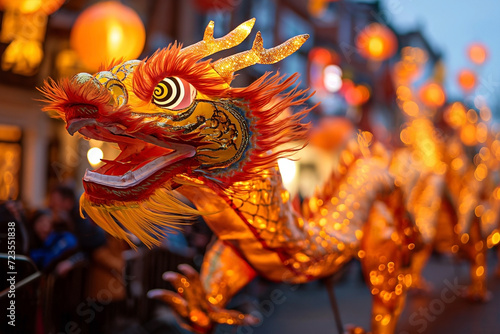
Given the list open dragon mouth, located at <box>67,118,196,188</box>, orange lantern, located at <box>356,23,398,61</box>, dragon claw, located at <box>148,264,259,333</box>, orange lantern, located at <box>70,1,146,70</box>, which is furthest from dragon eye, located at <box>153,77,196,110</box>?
orange lantern, located at <box>356,23,398,61</box>

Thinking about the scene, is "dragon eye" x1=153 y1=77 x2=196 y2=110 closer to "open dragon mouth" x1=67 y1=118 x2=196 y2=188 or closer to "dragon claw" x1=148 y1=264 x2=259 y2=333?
"open dragon mouth" x1=67 y1=118 x2=196 y2=188

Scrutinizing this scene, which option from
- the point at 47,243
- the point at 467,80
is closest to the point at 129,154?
the point at 47,243

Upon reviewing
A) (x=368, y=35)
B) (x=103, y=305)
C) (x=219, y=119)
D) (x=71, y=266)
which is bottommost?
(x=103, y=305)

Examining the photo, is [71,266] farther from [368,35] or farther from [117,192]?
[368,35]

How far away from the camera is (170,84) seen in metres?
1.42

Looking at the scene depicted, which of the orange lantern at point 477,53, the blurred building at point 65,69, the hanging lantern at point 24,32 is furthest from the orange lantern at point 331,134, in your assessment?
the hanging lantern at point 24,32

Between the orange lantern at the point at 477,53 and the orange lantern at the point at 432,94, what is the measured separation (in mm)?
846

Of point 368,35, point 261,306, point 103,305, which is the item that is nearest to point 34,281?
point 103,305

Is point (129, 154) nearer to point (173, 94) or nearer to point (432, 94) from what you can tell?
point (173, 94)

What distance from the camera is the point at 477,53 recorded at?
604 cm

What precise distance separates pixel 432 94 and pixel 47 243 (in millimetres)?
4543

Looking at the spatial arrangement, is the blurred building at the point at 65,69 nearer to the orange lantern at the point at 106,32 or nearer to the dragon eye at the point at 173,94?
the orange lantern at the point at 106,32

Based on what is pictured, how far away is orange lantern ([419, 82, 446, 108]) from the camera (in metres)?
5.39

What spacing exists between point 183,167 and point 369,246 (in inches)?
45.9
